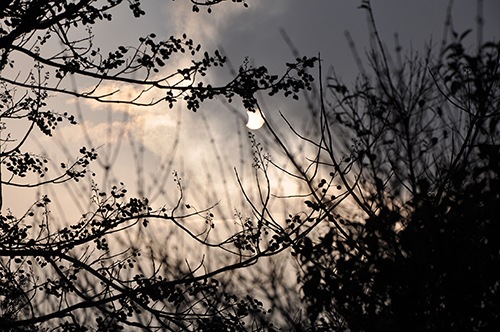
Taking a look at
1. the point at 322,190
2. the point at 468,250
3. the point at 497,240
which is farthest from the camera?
the point at 322,190

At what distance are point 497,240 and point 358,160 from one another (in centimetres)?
169

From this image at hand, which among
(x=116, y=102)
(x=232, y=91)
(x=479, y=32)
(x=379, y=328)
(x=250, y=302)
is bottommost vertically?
(x=379, y=328)

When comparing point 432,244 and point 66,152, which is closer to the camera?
point 432,244

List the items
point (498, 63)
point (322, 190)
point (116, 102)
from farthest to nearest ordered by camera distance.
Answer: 1. point (116, 102)
2. point (322, 190)
3. point (498, 63)

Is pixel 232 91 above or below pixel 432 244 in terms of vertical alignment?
above

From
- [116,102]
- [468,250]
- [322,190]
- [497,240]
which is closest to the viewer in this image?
[497,240]

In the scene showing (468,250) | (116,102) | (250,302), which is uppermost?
(116,102)

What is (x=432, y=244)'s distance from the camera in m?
2.60

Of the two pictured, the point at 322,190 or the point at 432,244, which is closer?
the point at 432,244

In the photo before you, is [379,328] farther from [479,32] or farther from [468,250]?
[479,32]

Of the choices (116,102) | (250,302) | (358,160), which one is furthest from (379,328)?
(116,102)

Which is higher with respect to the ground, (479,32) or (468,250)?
(479,32)

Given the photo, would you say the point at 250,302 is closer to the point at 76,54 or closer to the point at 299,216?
the point at 299,216

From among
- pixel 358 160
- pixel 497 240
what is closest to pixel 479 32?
pixel 358 160
